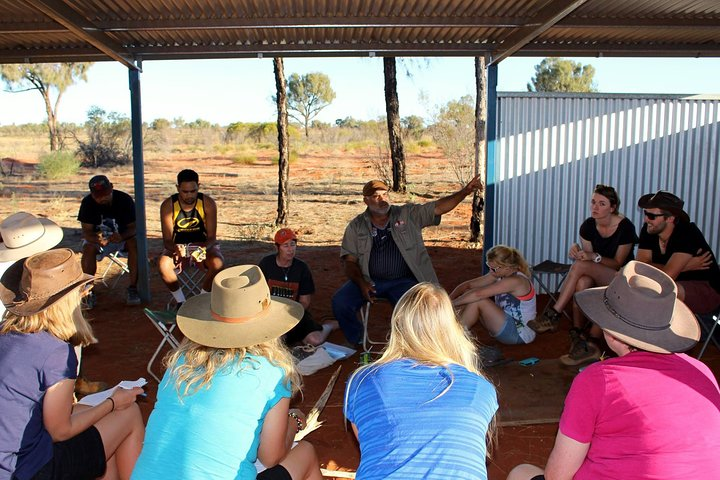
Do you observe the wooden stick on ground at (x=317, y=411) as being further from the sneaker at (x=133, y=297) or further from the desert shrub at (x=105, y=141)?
the desert shrub at (x=105, y=141)

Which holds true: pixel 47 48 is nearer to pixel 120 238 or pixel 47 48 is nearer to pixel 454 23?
pixel 120 238

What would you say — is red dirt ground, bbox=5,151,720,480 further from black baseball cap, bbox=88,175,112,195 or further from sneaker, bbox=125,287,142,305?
black baseball cap, bbox=88,175,112,195

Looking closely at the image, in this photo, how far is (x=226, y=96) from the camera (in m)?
36.2

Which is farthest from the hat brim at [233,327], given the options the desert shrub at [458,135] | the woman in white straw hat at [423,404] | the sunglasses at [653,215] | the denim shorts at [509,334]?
the desert shrub at [458,135]

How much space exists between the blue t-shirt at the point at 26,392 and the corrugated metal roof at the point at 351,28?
3.61m

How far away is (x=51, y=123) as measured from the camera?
27.6 m

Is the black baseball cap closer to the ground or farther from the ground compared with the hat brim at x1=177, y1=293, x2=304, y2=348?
farther from the ground

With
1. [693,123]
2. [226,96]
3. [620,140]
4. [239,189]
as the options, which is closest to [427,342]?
[620,140]

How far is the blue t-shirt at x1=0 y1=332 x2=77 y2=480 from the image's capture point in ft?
8.04

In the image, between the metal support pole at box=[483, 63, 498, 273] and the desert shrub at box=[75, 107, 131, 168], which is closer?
the metal support pole at box=[483, 63, 498, 273]

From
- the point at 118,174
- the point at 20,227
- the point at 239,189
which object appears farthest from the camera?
the point at 118,174

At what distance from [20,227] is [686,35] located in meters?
6.37

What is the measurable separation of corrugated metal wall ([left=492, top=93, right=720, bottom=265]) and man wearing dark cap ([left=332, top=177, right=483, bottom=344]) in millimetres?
1586

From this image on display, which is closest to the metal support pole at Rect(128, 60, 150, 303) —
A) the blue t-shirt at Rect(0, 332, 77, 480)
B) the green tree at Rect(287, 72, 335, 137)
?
the blue t-shirt at Rect(0, 332, 77, 480)
